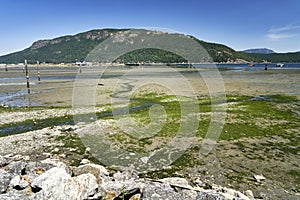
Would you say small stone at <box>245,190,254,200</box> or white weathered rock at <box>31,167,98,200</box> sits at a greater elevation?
white weathered rock at <box>31,167,98,200</box>

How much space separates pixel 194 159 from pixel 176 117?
7.33 m

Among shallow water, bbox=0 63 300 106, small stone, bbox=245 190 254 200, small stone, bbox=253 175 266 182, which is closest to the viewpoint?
small stone, bbox=245 190 254 200

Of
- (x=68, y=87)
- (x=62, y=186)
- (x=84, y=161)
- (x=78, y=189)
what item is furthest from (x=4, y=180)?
(x=68, y=87)

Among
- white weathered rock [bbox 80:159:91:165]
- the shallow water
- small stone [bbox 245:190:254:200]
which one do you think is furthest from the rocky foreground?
the shallow water

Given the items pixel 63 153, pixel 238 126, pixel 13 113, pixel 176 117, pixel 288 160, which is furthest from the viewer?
pixel 13 113

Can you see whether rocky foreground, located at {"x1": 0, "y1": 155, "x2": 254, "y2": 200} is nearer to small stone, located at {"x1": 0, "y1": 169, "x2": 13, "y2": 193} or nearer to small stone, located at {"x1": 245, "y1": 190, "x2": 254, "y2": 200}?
small stone, located at {"x1": 0, "y1": 169, "x2": 13, "y2": 193}

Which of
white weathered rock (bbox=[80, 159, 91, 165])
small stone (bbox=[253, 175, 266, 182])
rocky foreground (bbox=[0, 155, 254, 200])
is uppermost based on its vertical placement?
rocky foreground (bbox=[0, 155, 254, 200])

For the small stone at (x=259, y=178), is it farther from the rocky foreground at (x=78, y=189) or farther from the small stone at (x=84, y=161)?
the small stone at (x=84, y=161)

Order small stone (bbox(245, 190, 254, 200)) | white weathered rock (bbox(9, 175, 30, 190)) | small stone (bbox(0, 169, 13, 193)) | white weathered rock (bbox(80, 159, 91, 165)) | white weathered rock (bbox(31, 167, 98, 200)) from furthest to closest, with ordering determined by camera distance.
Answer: white weathered rock (bbox(80, 159, 91, 165))
small stone (bbox(245, 190, 254, 200))
white weathered rock (bbox(9, 175, 30, 190))
small stone (bbox(0, 169, 13, 193))
white weathered rock (bbox(31, 167, 98, 200))

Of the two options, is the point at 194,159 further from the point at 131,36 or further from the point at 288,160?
the point at 131,36

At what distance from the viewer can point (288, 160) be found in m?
10.1

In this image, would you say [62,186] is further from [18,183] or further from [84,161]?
[84,161]

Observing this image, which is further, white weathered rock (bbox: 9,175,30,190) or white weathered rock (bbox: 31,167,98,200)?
white weathered rock (bbox: 9,175,30,190)

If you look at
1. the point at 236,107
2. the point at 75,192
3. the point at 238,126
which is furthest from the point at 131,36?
the point at 75,192
